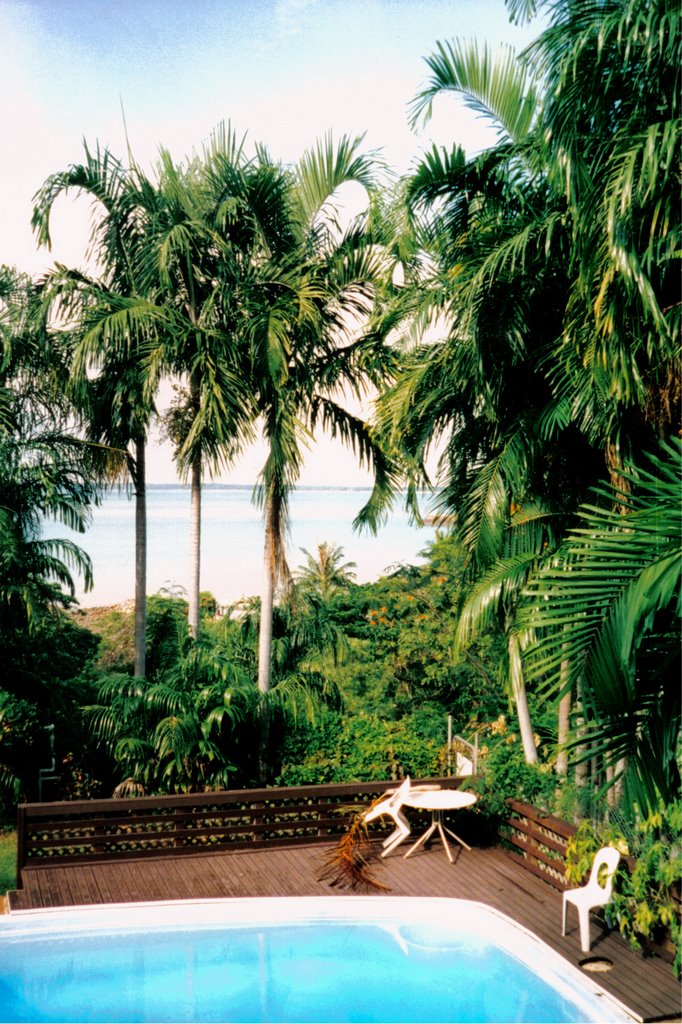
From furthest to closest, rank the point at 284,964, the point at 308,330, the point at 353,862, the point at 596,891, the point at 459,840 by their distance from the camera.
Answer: the point at 308,330
the point at 459,840
the point at 353,862
the point at 284,964
the point at 596,891

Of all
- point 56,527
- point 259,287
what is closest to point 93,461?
point 56,527

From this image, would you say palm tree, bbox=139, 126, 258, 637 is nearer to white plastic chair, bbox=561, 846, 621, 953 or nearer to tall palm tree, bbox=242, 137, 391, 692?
tall palm tree, bbox=242, 137, 391, 692

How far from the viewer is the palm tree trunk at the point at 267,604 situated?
456 inches

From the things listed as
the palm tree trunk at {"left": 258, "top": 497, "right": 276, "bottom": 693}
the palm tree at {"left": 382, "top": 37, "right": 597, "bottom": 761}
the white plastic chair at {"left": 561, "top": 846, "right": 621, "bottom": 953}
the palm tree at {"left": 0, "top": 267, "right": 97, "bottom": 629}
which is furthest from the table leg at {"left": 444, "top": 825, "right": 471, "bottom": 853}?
the palm tree at {"left": 0, "top": 267, "right": 97, "bottom": 629}

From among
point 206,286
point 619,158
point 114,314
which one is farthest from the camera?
point 206,286

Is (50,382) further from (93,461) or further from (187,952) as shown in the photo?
(187,952)

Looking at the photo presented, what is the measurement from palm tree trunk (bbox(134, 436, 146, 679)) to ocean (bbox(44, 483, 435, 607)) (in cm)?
1403

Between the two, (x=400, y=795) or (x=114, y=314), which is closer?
(x=400, y=795)

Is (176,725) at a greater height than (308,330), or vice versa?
(308,330)

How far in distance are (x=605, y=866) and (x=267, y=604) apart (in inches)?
207

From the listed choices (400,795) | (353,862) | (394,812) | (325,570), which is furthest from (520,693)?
(325,570)

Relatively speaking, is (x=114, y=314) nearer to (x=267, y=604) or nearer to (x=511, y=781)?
(x=267, y=604)

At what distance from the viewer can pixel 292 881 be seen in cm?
899

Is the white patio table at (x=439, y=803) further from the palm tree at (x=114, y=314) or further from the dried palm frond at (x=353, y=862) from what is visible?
the palm tree at (x=114, y=314)
